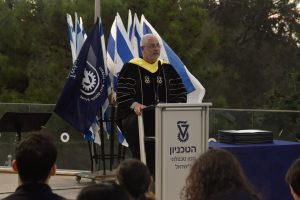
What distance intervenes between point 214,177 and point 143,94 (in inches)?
126

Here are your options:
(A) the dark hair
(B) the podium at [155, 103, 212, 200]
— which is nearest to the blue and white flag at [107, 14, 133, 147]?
(B) the podium at [155, 103, 212, 200]

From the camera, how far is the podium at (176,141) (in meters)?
6.04

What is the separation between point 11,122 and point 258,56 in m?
28.8

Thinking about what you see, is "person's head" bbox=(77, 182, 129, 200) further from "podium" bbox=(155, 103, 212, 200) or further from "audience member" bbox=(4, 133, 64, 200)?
"podium" bbox=(155, 103, 212, 200)

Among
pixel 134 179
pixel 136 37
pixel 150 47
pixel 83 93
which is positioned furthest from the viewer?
pixel 136 37

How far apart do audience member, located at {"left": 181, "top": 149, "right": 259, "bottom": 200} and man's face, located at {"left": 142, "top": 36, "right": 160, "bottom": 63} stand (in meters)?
3.03

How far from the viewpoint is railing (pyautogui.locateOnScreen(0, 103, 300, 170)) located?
10336 millimetres

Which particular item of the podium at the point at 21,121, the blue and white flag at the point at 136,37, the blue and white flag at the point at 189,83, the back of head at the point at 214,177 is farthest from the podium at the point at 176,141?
the blue and white flag at the point at 136,37

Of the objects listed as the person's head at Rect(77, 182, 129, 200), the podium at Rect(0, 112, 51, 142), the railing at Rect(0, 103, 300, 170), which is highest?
the person's head at Rect(77, 182, 129, 200)

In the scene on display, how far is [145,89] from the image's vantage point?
6.80 meters

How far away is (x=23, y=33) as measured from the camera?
977 inches

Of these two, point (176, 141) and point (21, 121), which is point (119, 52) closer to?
point (21, 121)

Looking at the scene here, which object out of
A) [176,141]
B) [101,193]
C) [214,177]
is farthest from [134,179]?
[176,141]

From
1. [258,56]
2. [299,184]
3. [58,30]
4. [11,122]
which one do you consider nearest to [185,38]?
[58,30]
